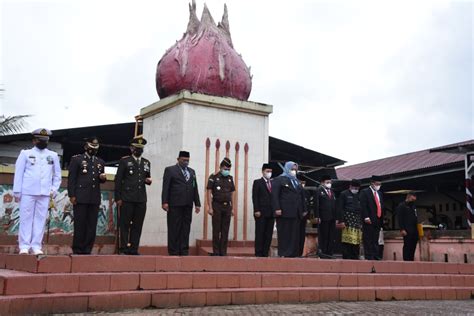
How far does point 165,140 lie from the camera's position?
10570 mm

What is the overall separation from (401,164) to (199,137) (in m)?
11.7

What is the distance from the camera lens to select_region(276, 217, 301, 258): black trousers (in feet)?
29.2

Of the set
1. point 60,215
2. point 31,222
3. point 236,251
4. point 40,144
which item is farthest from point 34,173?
point 236,251

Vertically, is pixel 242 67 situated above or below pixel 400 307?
above

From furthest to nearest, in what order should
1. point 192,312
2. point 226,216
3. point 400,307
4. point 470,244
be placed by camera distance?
point 470,244, point 226,216, point 400,307, point 192,312

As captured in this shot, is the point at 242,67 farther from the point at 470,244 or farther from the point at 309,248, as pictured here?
the point at 470,244

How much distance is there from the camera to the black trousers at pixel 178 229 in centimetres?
802

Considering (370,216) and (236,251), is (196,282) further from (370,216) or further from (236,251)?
(370,216)

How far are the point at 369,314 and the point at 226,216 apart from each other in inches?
118

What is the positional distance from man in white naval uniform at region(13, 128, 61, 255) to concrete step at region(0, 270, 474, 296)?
34.8 inches

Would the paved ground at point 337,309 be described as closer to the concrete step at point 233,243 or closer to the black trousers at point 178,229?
the black trousers at point 178,229

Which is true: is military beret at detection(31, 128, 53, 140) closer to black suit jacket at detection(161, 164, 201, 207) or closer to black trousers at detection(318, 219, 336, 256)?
black suit jacket at detection(161, 164, 201, 207)

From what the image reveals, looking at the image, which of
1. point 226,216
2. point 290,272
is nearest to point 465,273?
point 290,272

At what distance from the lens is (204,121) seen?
10.4 m
